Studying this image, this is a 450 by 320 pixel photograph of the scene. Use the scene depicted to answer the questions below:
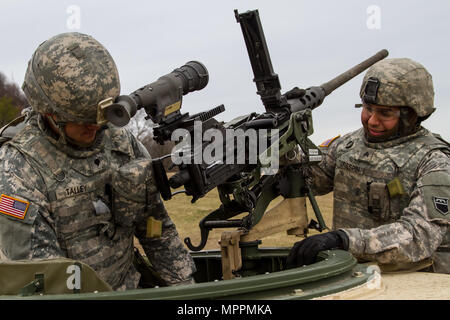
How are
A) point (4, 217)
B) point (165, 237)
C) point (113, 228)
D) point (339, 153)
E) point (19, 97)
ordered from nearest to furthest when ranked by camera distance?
1. point (4, 217)
2. point (113, 228)
3. point (165, 237)
4. point (339, 153)
5. point (19, 97)

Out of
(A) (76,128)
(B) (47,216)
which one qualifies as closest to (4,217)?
(B) (47,216)

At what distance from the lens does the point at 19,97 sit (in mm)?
18828

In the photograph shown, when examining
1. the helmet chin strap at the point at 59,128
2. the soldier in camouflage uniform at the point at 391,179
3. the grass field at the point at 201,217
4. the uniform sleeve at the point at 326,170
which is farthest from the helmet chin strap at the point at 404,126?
the grass field at the point at 201,217

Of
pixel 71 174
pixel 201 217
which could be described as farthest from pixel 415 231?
pixel 201 217

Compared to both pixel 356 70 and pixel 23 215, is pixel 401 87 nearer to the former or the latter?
pixel 356 70

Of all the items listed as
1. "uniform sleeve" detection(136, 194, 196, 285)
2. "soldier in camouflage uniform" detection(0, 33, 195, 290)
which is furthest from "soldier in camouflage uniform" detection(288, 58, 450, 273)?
"soldier in camouflage uniform" detection(0, 33, 195, 290)

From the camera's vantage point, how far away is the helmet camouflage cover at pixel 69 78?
3.56 metres

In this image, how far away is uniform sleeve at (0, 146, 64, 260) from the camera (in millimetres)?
3303

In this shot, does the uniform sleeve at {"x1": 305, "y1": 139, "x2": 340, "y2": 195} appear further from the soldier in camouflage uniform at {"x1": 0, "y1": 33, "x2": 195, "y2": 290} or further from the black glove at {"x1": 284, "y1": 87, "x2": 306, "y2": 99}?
the soldier in camouflage uniform at {"x1": 0, "y1": 33, "x2": 195, "y2": 290}

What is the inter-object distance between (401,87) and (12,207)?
113 inches

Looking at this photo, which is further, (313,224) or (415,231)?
(313,224)

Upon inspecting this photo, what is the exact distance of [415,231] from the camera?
379cm
